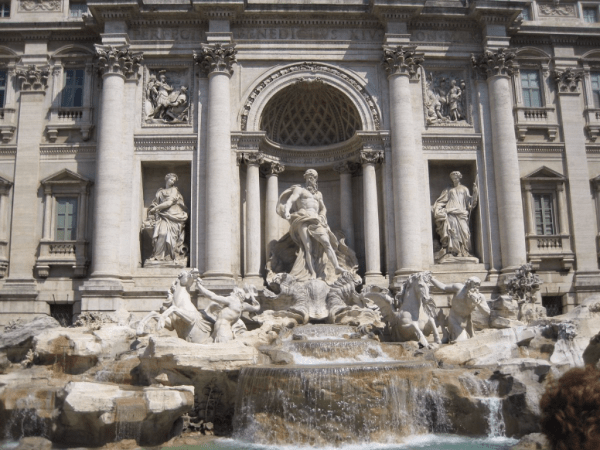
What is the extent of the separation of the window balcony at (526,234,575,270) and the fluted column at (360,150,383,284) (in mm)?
5606

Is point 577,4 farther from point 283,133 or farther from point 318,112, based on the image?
point 283,133

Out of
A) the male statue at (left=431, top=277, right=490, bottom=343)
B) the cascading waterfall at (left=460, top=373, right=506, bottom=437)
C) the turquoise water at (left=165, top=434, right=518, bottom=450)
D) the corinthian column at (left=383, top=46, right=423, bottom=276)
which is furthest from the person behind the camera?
the corinthian column at (left=383, top=46, right=423, bottom=276)

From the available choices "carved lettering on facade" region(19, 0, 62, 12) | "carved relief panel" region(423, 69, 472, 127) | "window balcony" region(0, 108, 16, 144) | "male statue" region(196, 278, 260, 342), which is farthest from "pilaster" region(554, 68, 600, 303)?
"window balcony" region(0, 108, 16, 144)

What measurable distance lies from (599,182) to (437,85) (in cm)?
716

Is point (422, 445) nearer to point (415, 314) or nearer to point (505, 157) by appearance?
point (415, 314)

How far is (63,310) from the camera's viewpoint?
67.3 ft

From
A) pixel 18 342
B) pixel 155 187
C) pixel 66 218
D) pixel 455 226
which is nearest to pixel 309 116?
pixel 155 187

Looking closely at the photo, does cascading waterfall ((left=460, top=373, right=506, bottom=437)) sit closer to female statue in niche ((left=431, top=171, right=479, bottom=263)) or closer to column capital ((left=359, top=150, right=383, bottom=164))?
female statue in niche ((left=431, top=171, right=479, bottom=263))

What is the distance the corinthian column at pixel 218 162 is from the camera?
1947 cm

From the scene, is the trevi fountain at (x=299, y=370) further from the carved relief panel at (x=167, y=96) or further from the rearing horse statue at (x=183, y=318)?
the carved relief panel at (x=167, y=96)

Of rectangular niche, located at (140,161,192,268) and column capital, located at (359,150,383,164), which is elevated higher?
column capital, located at (359,150,383,164)

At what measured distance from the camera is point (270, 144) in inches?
852

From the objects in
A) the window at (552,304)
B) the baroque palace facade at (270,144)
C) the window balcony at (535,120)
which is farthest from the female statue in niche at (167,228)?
the window at (552,304)

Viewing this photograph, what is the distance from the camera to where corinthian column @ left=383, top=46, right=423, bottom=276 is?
19.8 meters
